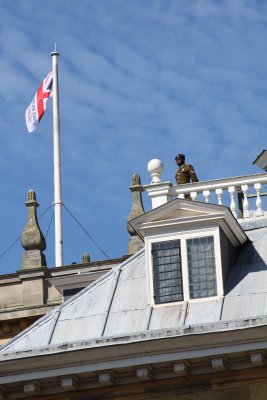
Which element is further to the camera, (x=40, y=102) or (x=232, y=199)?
(x=40, y=102)

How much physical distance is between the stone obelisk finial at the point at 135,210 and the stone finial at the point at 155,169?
16.2 meters

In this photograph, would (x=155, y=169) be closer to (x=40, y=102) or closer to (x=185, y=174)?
(x=185, y=174)

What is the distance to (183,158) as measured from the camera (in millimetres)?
43062

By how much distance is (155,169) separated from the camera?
136ft

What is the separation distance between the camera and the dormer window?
39125 mm

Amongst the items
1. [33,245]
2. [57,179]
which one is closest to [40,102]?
[57,179]

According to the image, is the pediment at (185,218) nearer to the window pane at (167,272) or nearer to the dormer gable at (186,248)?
the dormer gable at (186,248)

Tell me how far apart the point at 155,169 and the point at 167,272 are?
2.80 m

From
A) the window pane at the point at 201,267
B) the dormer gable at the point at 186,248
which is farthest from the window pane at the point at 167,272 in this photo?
the window pane at the point at 201,267

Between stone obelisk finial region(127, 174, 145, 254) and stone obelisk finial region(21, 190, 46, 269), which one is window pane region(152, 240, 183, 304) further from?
stone obelisk finial region(21, 190, 46, 269)

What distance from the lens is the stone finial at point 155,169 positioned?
41.5 m

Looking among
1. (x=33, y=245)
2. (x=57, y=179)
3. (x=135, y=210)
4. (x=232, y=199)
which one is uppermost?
(x=57, y=179)

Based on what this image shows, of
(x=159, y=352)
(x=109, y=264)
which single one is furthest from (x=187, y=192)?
(x=109, y=264)

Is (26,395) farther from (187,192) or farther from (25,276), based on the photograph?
(25,276)
